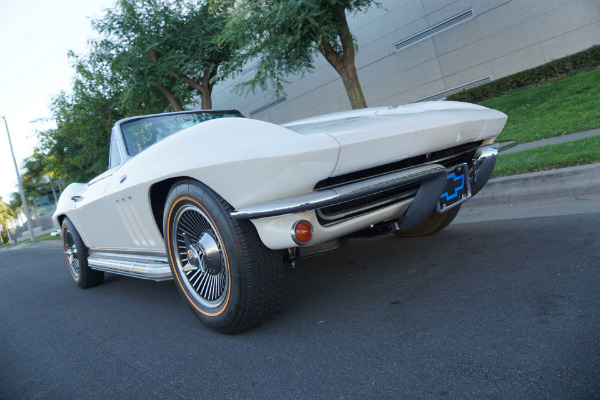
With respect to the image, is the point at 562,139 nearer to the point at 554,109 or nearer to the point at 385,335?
the point at 554,109

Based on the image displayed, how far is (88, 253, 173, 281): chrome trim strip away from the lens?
2.82 metres

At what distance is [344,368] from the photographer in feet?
5.96

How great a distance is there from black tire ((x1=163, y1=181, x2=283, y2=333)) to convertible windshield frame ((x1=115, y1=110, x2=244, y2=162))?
1.21m

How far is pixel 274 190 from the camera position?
6.67 feet

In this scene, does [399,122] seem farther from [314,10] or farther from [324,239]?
[314,10]

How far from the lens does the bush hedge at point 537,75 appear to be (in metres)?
11.1

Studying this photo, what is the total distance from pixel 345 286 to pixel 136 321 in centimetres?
157

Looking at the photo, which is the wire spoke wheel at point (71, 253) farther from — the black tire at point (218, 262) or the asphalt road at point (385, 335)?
the black tire at point (218, 262)

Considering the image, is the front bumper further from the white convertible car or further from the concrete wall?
the concrete wall

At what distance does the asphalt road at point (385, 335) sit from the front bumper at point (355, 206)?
50 cm

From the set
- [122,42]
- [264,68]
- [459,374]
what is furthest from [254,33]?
[459,374]

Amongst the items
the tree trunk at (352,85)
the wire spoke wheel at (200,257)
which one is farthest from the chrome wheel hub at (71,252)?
the tree trunk at (352,85)

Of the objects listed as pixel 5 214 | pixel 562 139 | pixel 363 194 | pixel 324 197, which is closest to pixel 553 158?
pixel 562 139

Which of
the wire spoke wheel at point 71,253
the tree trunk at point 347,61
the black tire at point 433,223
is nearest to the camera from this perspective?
the black tire at point 433,223
